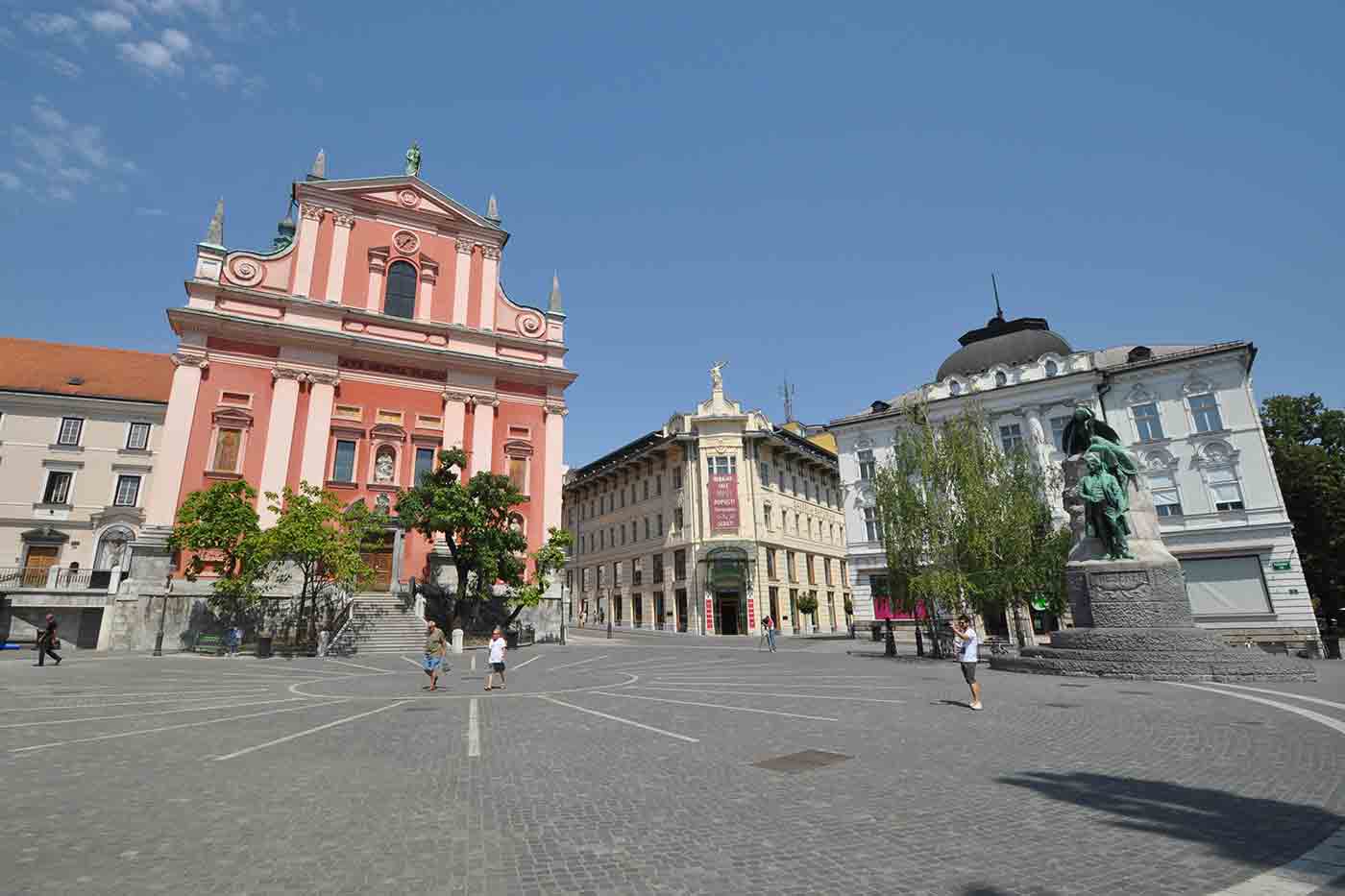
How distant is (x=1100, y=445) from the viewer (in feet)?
59.1

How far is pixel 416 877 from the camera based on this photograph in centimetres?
418

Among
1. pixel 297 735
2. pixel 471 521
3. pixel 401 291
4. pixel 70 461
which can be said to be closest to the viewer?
pixel 297 735

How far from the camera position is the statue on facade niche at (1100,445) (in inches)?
701

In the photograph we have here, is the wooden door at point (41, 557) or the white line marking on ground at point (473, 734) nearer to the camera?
the white line marking on ground at point (473, 734)

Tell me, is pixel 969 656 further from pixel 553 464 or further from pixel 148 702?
pixel 553 464

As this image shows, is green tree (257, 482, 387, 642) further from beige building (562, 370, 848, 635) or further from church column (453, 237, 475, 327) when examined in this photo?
beige building (562, 370, 848, 635)

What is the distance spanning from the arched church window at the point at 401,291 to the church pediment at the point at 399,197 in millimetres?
3439

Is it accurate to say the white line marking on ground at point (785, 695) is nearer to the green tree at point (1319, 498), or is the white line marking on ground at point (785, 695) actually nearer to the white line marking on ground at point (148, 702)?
the white line marking on ground at point (148, 702)

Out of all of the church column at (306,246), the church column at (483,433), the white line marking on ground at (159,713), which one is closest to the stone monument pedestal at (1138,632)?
the white line marking on ground at (159,713)

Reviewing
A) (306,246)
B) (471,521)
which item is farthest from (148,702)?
(306,246)

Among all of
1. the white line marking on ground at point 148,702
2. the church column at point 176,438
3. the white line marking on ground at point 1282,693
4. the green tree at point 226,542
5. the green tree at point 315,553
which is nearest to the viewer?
the white line marking on ground at point 1282,693

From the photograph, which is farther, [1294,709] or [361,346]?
[361,346]

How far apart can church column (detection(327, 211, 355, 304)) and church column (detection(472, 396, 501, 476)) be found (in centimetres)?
921

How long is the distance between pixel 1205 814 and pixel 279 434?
114ft
